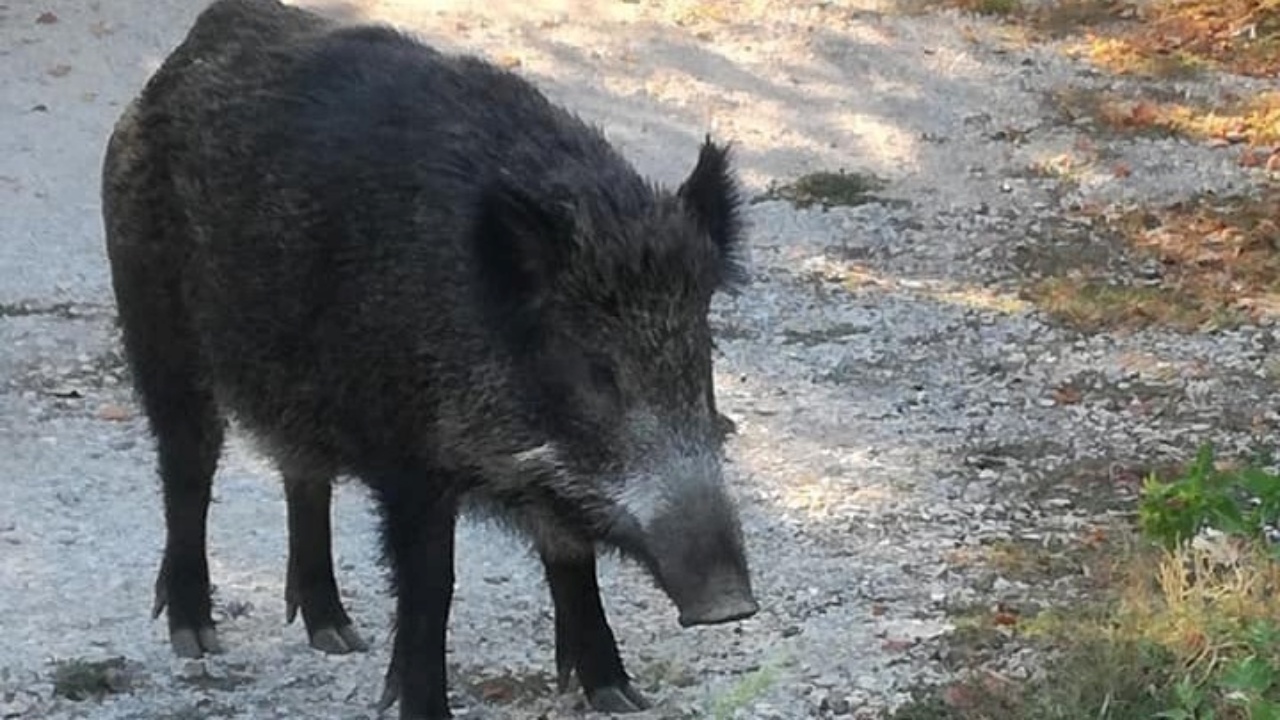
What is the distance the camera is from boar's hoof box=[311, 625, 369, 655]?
5.78 m

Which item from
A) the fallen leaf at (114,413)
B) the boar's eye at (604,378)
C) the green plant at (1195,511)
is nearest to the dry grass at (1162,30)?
the fallen leaf at (114,413)

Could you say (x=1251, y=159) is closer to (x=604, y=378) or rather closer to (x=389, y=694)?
(x=389, y=694)

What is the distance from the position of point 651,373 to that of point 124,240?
177 cm

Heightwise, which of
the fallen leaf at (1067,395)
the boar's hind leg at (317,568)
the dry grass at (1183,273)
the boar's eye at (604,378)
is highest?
the boar's eye at (604,378)

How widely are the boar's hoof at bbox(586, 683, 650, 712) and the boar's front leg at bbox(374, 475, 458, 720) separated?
361 millimetres

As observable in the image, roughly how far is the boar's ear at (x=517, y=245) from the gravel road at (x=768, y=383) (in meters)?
0.94

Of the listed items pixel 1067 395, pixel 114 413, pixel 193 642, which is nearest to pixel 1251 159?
pixel 1067 395

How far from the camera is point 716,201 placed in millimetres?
4848

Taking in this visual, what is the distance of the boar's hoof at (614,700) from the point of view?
5230 millimetres

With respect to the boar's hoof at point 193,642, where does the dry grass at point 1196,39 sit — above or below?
below

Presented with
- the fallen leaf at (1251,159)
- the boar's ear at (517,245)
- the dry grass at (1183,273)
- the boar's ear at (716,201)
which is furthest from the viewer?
the fallen leaf at (1251,159)

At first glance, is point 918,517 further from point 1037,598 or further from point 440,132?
point 440,132

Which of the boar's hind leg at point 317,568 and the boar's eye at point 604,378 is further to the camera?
the boar's hind leg at point 317,568

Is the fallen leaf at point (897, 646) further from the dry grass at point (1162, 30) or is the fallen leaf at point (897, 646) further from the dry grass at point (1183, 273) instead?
the dry grass at point (1162, 30)
